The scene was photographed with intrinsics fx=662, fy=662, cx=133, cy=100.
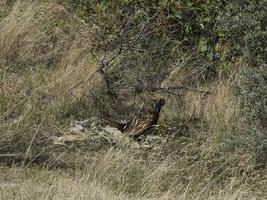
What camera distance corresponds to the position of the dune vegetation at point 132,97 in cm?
553

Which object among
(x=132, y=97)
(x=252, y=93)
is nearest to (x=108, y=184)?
(x=252, y=93)

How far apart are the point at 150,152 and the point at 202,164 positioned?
1.74 ft

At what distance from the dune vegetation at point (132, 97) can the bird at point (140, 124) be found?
0.28 feet

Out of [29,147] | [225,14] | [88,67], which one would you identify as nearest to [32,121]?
[29,147]

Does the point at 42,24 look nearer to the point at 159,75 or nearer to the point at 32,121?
the point at 159,75

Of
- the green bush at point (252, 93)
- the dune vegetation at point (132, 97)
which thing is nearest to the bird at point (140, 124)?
the dune vegetation at point (132, 97)

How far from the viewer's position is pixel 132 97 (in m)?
7.66

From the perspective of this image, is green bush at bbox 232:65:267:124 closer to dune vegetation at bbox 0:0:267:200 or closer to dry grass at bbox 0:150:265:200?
dune vegetation at bbox 0:0:267:200

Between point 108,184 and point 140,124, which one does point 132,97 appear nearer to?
point 140,124

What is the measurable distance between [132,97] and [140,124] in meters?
1.00

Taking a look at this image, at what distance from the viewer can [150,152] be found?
6289 mm

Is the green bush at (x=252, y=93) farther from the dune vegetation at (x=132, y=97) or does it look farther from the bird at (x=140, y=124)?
the bird at (x=140, y=124)

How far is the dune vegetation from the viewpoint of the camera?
553 centimetres

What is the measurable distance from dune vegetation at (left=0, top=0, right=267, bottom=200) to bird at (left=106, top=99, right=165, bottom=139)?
85mm
